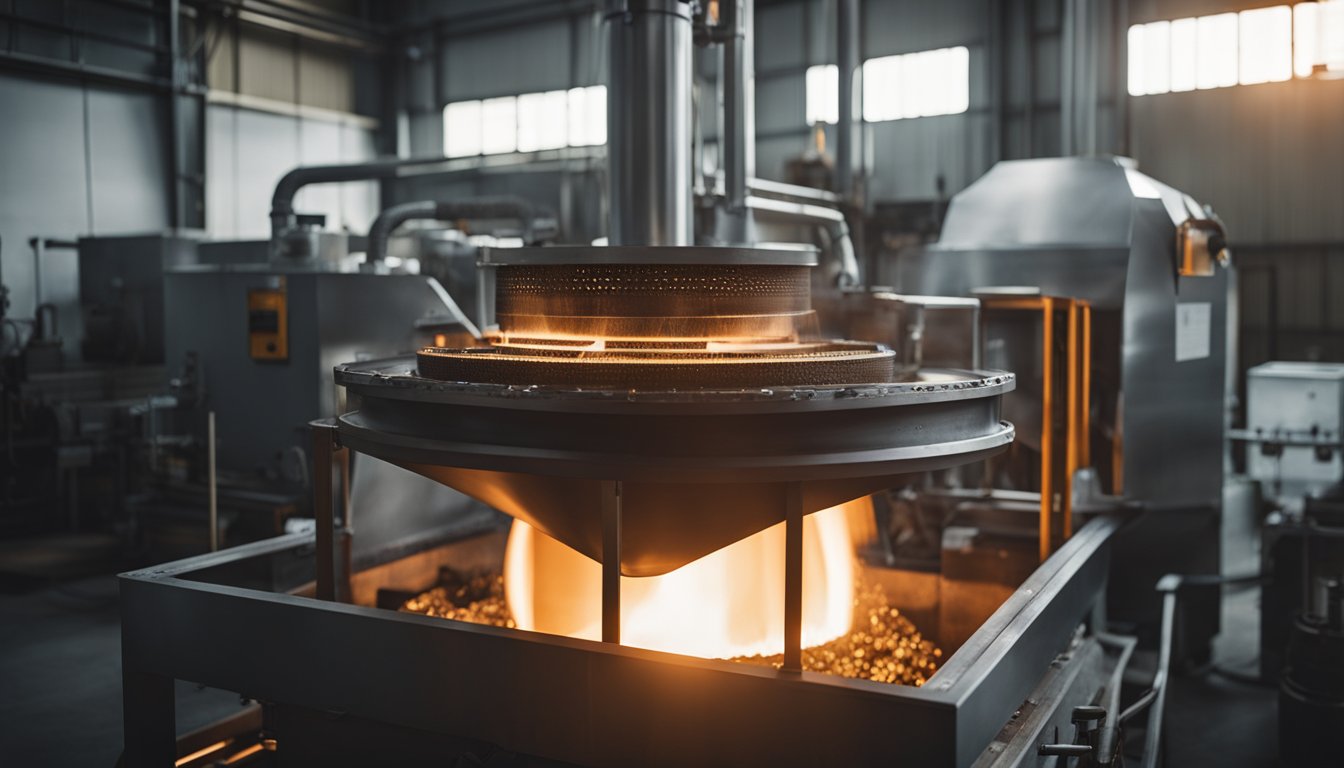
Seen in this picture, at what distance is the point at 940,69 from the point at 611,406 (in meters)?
10.4

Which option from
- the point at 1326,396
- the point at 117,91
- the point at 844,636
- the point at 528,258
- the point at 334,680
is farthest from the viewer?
the point at 117,91

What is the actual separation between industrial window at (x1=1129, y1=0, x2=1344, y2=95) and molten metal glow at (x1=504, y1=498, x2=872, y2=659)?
27.4 ft

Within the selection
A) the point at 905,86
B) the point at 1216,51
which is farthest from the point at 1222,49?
the point at 905,86

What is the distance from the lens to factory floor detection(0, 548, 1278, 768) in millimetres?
4121

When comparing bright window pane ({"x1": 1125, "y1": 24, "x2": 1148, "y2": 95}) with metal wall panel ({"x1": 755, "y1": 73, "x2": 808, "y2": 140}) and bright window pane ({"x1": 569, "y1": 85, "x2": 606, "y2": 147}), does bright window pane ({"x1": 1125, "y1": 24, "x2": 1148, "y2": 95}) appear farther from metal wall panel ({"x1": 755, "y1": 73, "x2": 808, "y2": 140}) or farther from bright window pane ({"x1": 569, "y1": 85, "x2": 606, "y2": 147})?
bright window pane ({"x1": 569, "y1": 85, "x2": 606, "y2": 147})

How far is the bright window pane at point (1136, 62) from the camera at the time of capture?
1066cm

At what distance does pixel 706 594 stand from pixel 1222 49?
9288mm

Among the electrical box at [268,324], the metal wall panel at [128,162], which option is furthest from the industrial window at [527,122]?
the electrical box at [268,324]

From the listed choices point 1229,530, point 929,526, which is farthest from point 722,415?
point 1229,530

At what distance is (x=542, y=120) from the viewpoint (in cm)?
1385

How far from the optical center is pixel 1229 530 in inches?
236

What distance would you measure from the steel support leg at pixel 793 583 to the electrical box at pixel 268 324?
4.69m

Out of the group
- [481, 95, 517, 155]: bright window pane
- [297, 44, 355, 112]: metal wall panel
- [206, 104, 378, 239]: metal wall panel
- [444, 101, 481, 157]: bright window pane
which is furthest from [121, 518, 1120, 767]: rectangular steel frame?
[444, 101, 481, 157]: bright window pane

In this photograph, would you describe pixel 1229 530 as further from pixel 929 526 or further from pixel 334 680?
Result: pixel 334 680
